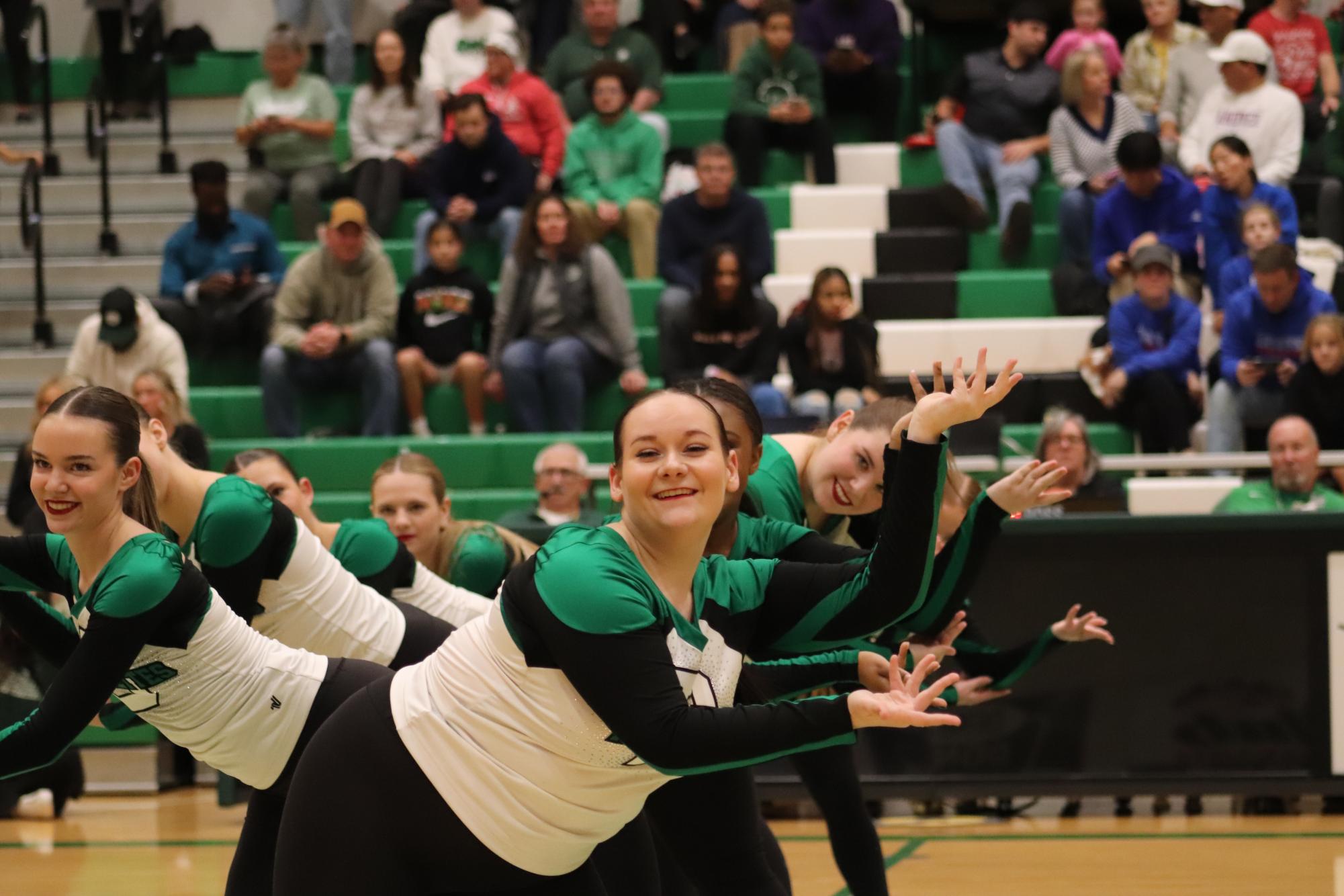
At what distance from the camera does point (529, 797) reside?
3.13 m

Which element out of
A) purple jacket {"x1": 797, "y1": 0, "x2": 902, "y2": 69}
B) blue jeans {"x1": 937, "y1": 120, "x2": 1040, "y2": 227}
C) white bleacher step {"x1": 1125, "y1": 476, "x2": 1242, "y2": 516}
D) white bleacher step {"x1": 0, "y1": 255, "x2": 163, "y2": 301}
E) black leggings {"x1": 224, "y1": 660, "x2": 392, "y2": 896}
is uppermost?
purple jacket {"x1": 797, "y1": 0, "x2": 902, "y2": 69}

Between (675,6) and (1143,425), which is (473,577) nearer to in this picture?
(1143,425)

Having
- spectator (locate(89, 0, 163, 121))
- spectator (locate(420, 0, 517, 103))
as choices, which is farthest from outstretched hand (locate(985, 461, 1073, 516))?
spectator (locate(89, 0, 163, 121))

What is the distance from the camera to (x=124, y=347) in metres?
10.1

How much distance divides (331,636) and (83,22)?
1082 cm

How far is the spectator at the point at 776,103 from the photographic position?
37.6 ft

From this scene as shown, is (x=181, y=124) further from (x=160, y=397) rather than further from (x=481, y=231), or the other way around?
(x=160, y=397)

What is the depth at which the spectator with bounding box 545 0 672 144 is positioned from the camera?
11875 mm

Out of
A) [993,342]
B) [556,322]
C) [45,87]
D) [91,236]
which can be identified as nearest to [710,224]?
[556,322]

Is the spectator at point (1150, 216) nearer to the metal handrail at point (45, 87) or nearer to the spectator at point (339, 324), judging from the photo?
the spectator at point (339, 324)

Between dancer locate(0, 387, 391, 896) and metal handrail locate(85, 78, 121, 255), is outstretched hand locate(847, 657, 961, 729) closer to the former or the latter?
dancer locate(0, 387, 391, 896)

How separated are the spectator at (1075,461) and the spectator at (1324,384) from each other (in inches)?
45.4

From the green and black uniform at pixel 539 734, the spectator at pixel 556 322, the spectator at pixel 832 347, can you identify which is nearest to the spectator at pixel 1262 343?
the spectator at pixel 832 347

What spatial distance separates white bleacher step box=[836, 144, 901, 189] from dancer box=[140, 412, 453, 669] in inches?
309
